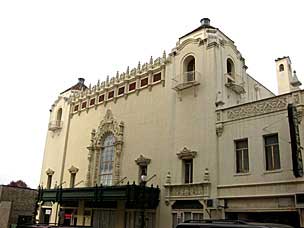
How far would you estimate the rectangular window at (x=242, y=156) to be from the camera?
18.5 metres

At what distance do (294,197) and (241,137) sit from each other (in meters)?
4.31

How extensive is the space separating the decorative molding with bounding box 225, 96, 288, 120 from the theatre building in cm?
6

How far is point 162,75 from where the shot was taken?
2502 cm

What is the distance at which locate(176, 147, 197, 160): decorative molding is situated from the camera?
20.9 metres

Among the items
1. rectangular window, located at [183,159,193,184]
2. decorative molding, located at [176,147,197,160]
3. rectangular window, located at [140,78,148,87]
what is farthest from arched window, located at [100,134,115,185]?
rectangular window, located at [183,159,193,184]

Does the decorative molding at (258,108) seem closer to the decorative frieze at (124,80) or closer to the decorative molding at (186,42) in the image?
the decorative molding at (186,42)

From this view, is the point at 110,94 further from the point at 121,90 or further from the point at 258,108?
the point at 258,108

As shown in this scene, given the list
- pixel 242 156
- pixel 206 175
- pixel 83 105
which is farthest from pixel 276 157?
pixel 83 105

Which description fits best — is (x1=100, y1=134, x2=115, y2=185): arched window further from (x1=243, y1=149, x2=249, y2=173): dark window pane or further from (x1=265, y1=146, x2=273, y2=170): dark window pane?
(x1=265, y1=146, x2=273, y2=170): dark window pane

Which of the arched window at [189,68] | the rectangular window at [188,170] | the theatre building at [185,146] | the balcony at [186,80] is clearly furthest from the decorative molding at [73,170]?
the arched window at [189,68]

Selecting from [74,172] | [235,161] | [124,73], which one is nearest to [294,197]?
[235,161]

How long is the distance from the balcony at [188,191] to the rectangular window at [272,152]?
3792 millimetres

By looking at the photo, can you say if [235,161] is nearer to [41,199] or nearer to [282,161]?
[282,161]

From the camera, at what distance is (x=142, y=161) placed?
78.8 ft
